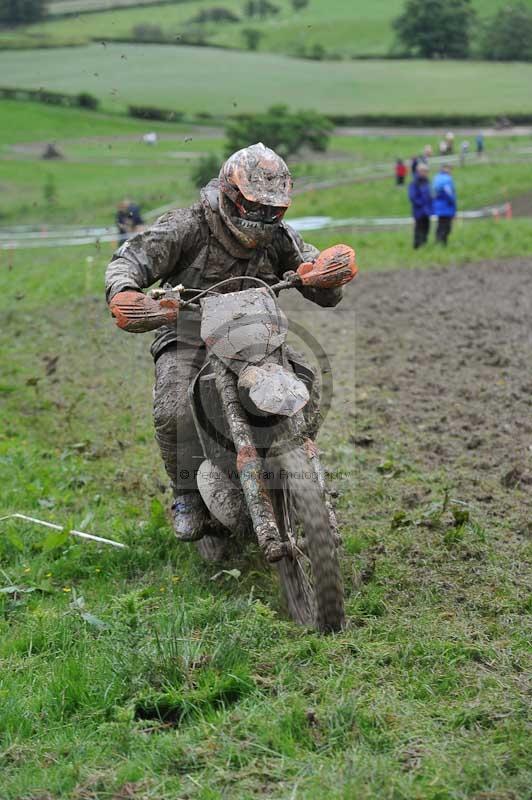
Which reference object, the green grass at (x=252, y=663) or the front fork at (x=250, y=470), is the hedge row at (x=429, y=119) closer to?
the green grass at (x=252, y=663)

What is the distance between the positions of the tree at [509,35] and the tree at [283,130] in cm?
738

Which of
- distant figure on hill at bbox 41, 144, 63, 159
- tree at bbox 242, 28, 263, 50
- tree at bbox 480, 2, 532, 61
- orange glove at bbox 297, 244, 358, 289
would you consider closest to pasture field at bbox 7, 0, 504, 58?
tree at bbox 242, 28, 263, 50

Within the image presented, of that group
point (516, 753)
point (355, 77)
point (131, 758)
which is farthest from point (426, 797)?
point (355, 77)

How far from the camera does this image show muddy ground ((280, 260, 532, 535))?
9117mm

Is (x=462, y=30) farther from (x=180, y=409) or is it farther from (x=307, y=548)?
(x=307, y=548)

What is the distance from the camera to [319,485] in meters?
5.91

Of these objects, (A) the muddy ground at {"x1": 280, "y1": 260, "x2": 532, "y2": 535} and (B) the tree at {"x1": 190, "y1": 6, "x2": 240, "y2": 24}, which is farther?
(B) the tree at {"x1": 190, "y1": 6, "x2": 240, "y2": 24}

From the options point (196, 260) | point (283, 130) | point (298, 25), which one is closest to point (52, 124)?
point (283, 130)

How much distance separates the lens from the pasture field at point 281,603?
4645mm

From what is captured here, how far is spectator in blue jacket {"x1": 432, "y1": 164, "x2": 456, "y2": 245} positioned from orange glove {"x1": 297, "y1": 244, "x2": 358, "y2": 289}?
1540cm

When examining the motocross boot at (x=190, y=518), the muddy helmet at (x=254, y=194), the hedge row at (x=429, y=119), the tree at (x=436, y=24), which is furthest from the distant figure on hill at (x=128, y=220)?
the hedge row at (x=429, y=119)

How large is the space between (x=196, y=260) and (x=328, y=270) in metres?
0.86

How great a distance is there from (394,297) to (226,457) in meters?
10.6

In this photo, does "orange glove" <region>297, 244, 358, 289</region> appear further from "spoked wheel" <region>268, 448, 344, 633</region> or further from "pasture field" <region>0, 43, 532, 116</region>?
"pasture field" <region>0, 43, 532, 116</region>
